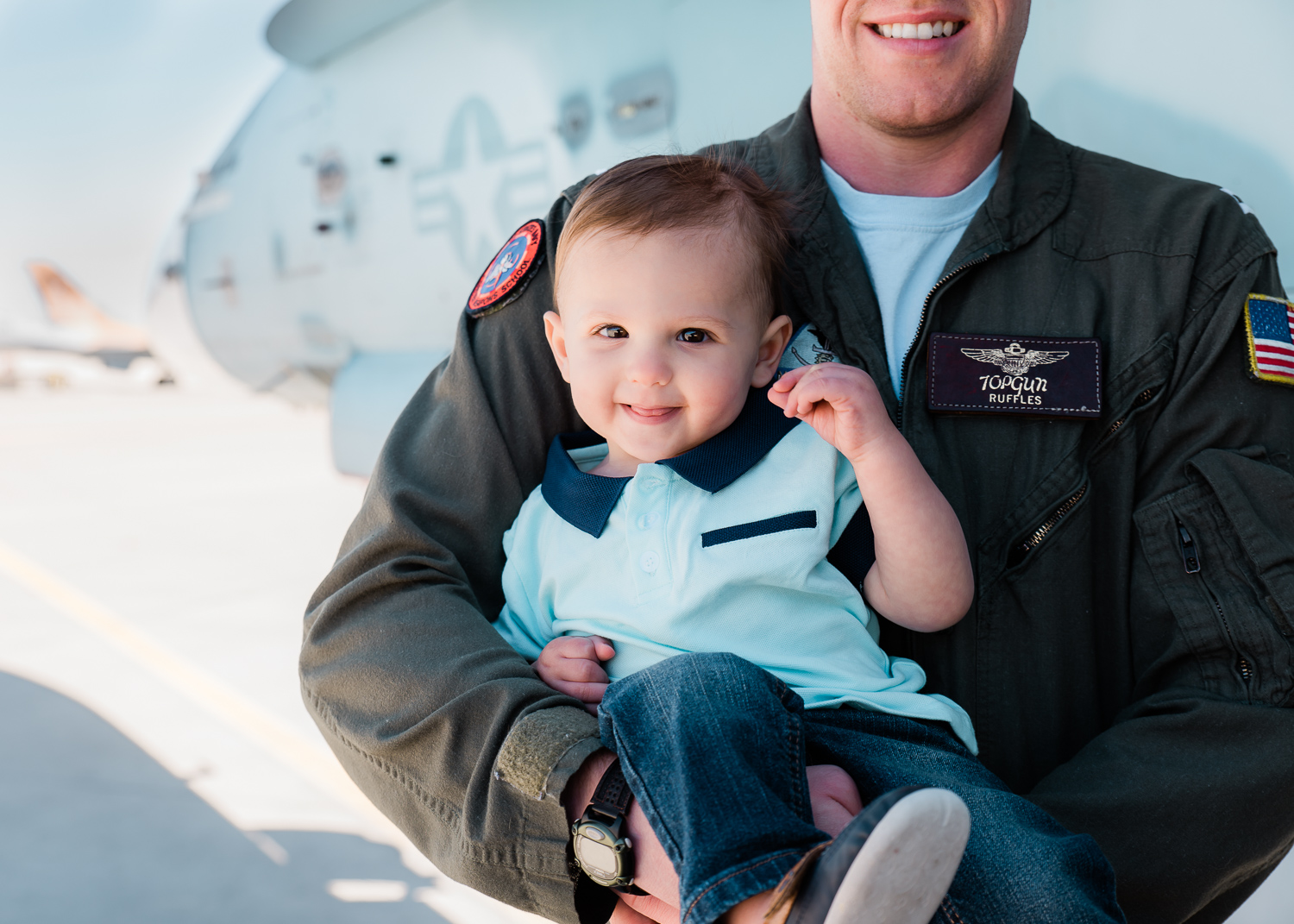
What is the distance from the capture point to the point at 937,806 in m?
0.88

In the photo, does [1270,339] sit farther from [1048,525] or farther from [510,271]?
[510,271]

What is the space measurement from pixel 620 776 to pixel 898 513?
0.48 m

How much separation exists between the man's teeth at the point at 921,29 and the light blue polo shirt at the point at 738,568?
Answer: 0.65 m

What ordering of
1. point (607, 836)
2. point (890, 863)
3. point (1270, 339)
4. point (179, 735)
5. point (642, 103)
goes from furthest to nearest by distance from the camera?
1. point (179, 735)
2. point (642, 103)
3. point (1270, 339)
4. point (607, 836)
5. point (890, 863)

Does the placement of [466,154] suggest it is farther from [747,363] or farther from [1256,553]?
[1256,553]

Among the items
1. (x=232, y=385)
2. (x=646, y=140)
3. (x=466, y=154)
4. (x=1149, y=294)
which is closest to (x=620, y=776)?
(x=1149, y=294)

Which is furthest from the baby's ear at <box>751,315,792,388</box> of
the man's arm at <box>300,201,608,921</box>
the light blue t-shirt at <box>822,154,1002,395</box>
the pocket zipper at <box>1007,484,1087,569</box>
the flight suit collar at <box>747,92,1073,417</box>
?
the pocket zipper at <box>1007,484,1087,569</box>

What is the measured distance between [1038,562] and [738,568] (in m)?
0.51

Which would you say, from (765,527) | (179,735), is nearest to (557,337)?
(765,527)

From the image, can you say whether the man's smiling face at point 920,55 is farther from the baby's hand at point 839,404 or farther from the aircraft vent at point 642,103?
the aircraft vent at point 642,103

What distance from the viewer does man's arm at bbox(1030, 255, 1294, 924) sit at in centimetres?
131

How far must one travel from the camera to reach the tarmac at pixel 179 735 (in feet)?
9.87

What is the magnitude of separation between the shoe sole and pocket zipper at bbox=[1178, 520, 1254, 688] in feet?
2.19

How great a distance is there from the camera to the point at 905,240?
1657 mm
